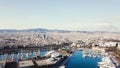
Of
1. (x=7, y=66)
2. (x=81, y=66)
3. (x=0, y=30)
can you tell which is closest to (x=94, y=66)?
(x=81, y=66)

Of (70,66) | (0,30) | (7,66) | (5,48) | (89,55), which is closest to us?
(7,66)

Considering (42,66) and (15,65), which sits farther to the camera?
(42,66)

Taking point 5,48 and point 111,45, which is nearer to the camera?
point 5,48

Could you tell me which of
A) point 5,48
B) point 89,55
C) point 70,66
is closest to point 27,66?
point 70,66

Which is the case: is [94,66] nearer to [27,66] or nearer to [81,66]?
[81,66]

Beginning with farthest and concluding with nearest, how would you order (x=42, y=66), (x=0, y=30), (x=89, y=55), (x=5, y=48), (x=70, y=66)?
(x=0, y=30)
(x=5, y=48)
(x=89, y=55)
(x=70, y=66)
(x=42, y=66)

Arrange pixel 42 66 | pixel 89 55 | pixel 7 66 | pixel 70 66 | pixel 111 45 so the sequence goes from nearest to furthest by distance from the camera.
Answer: pixel 7 66
pixel 42 66
pixel 70 66
pixel 89 55
pixel 111 45

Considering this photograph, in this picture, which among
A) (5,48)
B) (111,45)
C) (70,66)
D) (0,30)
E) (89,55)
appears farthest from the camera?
(0,30)

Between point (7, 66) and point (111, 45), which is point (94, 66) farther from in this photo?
point (111, 45)
